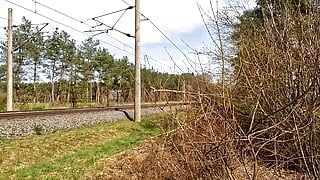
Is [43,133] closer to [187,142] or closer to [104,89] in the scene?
[187,142]

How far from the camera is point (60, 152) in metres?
12.1

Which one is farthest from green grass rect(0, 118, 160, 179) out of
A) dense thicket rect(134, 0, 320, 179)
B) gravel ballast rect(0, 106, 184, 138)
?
dense thicket rect(134, 0, 320, 179)

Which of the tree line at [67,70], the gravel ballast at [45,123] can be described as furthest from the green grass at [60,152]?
the tree line at [67,70]

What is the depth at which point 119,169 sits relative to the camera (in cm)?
943

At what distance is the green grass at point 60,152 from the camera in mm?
9508

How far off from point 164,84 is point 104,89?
51965 mm

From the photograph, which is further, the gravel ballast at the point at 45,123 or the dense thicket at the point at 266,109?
the gravel ballast at the point at 45,123

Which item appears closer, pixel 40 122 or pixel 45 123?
pixel 40 122

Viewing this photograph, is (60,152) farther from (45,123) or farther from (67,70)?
(67,70)

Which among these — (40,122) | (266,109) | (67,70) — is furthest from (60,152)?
(67,70)

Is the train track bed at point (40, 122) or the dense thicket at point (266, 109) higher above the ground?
the dense thicket at point (266, 109)

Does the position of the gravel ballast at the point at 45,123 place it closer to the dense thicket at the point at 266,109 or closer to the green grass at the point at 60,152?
the green grass at the point at 60,152

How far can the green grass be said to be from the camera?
9.51 m

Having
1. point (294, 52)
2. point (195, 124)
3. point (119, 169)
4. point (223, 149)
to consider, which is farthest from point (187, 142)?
point (119, 169)
